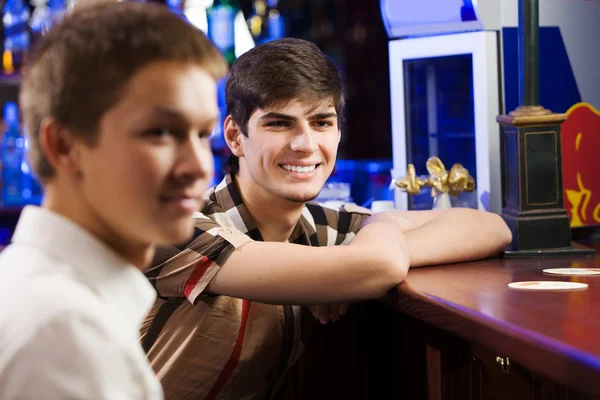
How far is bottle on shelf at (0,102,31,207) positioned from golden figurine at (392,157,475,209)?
2317mm

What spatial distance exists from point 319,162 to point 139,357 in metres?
1.17

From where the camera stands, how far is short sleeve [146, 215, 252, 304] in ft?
5.32

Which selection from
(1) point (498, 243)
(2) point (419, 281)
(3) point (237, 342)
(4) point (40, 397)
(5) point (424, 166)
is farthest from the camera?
(5) point (424, 166)

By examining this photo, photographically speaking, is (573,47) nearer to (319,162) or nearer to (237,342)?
(319,162)

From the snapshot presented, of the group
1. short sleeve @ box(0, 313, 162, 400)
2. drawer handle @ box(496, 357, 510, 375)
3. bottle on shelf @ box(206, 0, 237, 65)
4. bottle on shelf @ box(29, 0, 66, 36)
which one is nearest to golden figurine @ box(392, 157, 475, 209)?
drawer handle @ box(496, 357, 510, 375)

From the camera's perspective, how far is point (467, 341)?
1.64 m

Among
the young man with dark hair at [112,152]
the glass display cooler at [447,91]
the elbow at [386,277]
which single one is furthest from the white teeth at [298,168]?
the young man with dark hair at [112,152]

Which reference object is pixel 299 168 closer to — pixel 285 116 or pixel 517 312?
pixel 285 116

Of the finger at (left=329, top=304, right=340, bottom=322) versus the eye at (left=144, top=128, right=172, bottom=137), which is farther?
the finger at (left=329, top=304, right=340, bottom=322)

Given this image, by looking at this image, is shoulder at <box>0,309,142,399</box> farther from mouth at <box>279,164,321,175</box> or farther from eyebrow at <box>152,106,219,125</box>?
mouth at <box>279,164,321,175</box>

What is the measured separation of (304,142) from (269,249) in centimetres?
35

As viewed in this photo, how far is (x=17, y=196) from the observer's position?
4.07m

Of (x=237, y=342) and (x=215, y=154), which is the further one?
(x=215, y=154)

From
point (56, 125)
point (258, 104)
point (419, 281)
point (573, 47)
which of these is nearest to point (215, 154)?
point (573, 47)
